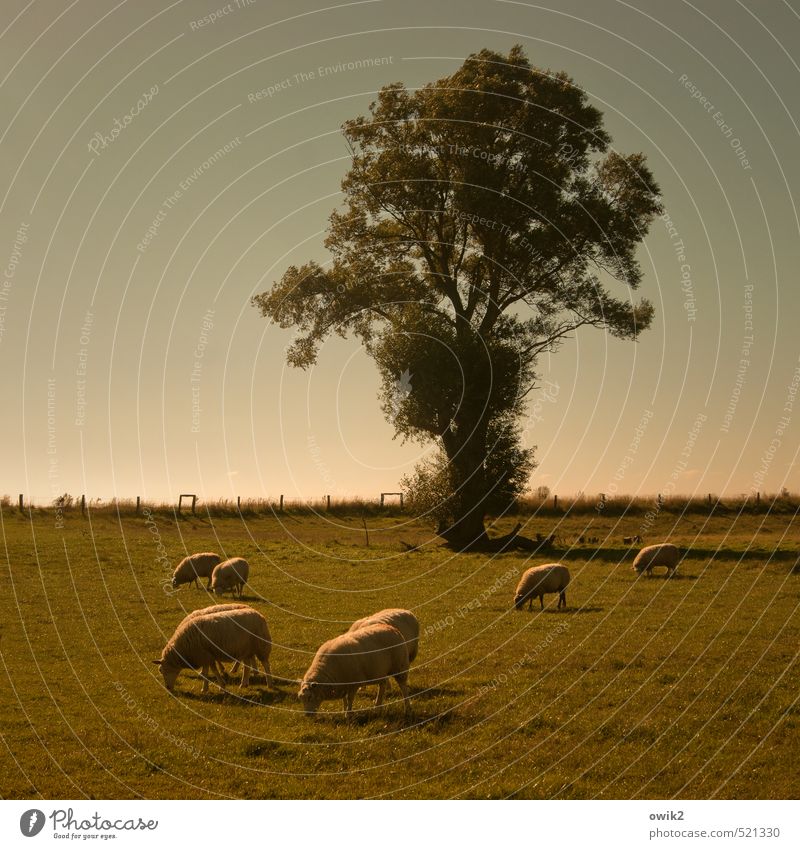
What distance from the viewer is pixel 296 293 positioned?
47.4 m

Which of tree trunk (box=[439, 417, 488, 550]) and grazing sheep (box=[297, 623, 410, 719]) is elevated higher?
tree trunk (box=[439, 417, 488, 550])

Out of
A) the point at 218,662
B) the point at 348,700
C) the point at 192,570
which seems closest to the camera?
the point at 348,700

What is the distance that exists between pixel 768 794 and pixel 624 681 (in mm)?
5219

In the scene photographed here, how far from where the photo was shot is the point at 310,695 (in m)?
14.5

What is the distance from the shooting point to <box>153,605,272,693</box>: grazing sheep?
17.2 m

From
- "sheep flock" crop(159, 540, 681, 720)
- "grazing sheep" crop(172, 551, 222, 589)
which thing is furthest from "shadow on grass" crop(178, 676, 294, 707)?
"grazing sheep" crop(172, 551, 222, 589)

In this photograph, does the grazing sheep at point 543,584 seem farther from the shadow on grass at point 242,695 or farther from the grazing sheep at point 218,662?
the shadow on grass at point 242,695

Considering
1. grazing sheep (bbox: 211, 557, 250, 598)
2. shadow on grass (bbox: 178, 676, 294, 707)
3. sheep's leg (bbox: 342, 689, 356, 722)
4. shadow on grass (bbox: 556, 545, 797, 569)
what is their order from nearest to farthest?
1. sheep's leg (bbox: 342, 689, 356, 722)
2. shadow on grass (bbox: 178, 676, 294, 707)
3. grazing sheep (bbox: 211, 557, 250, 598)
4. shadow on grass (bbox: 556, 545, 797, 569)

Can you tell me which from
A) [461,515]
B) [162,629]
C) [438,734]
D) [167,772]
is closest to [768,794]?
[438,734]

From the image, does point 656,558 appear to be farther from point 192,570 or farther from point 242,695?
point 242,695

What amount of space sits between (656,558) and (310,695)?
61.9ft

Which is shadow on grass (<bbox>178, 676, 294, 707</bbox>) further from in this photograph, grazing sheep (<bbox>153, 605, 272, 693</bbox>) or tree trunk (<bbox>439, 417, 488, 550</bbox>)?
tree trunk (<bbox>439, 417, 488, 550</bbox>)

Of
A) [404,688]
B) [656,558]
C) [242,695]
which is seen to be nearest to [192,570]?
[242,695]

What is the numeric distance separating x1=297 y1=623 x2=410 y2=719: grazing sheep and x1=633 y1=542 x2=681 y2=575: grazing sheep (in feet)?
57.3
